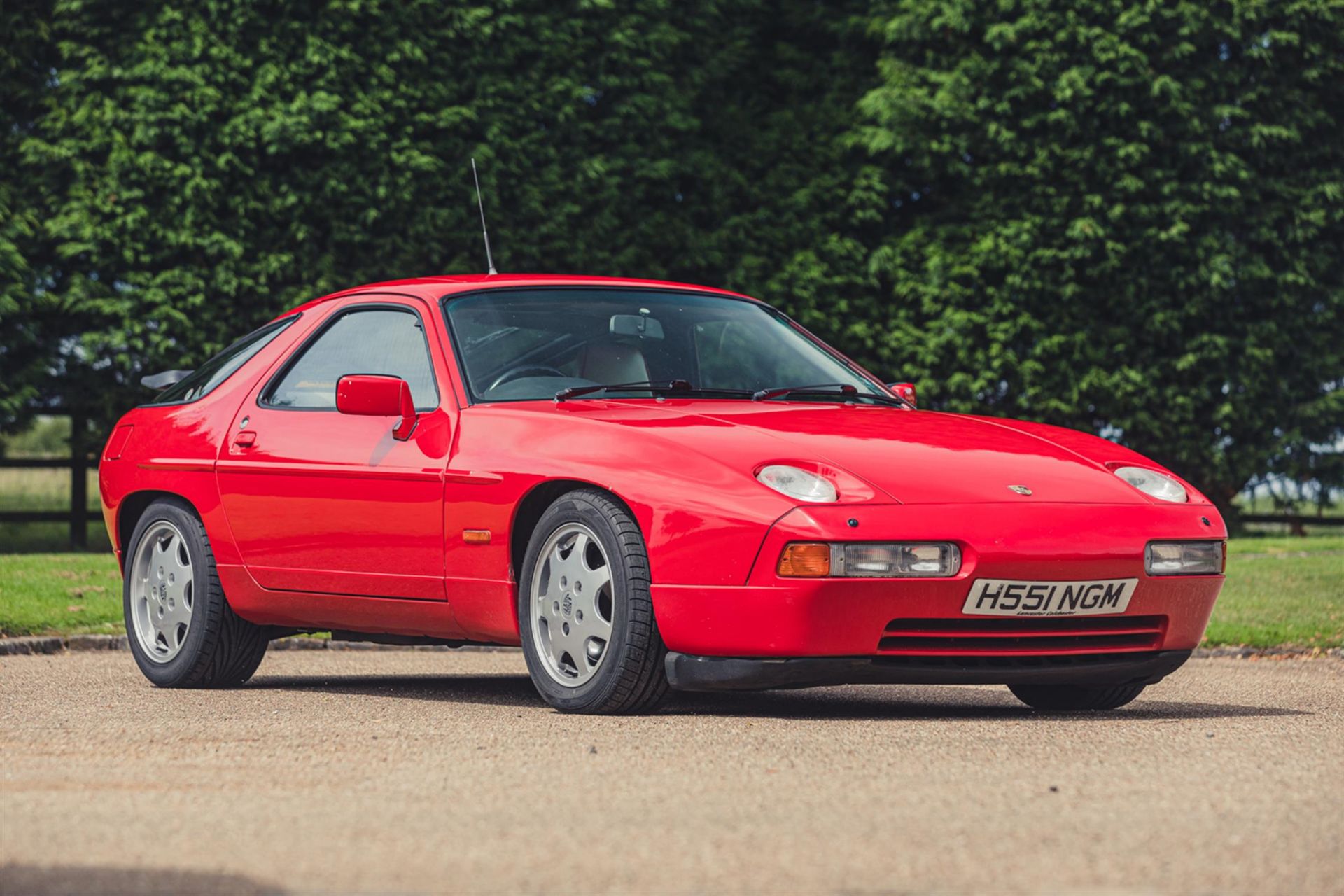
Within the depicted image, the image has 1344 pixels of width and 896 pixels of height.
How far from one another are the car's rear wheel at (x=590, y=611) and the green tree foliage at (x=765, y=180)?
488 inches

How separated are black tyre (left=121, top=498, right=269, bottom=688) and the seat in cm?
193

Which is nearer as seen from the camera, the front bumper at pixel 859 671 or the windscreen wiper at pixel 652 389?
the front bumper at pixel 859 671

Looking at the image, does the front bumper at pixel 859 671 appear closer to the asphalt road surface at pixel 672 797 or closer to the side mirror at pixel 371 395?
the asphalt road surface at pixel 672 797

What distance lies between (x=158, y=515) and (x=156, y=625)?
474mm

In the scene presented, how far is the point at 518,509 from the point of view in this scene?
671 centimetres

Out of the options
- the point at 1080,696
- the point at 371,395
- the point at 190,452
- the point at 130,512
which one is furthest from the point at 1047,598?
the point at 130,512

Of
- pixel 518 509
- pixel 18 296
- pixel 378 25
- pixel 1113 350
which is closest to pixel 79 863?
pixel 518 509

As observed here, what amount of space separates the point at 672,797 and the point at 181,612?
403cm

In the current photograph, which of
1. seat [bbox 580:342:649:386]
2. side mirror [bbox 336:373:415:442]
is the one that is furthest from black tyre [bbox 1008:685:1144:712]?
side mirror [bbox 336:373:415:442]

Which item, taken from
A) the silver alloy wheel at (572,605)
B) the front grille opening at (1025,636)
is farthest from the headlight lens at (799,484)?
the silver alloy wheel at (572,605)

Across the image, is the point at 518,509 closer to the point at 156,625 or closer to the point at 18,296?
the point at 156,625

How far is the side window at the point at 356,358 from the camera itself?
24.6 feet

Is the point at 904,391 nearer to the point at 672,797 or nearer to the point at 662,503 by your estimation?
the point at 662,503

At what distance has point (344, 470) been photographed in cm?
736
